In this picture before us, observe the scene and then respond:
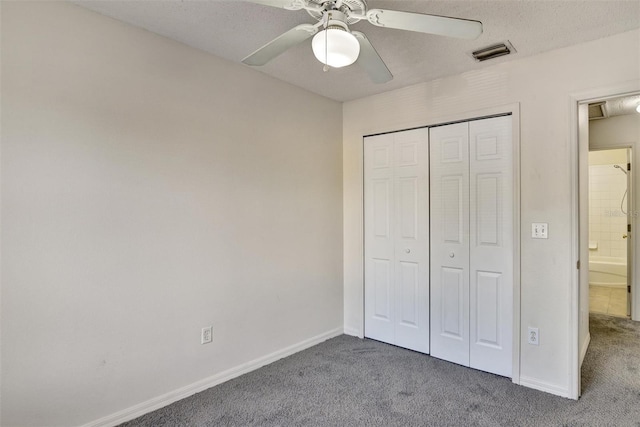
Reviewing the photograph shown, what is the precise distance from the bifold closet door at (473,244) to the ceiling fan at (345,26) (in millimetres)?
1393

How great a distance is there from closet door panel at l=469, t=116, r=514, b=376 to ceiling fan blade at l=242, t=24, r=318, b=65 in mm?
1734

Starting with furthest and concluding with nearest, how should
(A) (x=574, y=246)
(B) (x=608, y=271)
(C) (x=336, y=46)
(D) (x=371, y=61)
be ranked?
(B) (x=608, y=271)
(A) (x=574, y=246)
(D) (x=371, y=61)
(C) (x=336, y=46)

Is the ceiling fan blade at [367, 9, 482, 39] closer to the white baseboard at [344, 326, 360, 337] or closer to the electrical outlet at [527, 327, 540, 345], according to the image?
the electrical outlet at [527, 327, 540, 345]

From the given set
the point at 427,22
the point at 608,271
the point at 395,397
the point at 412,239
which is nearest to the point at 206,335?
the point at 395,397

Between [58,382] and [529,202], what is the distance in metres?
3.05

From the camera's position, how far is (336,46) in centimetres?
139

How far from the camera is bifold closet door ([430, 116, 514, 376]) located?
2650 millimetres

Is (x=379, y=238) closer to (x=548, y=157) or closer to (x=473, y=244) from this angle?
(x=473, y=244)

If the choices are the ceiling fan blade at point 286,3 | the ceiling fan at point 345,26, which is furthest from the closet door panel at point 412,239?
the ceiling fan blade at point 286,3

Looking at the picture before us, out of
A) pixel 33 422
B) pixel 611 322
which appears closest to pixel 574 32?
pixel 611 322

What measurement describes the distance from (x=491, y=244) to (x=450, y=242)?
32 cm

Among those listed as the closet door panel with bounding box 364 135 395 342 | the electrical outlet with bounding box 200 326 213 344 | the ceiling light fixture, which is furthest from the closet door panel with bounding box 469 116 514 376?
the electrical outlet with bounding box 200 326 213 344

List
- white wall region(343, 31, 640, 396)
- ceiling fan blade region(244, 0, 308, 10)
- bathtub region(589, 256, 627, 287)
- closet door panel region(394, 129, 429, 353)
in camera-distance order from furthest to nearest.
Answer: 1. bathtub region(589, 256, 627, 287)
2. closet door panel region(394, 129, 429, 353)
3. white wall region(343, 31, 640, 396)
4. ceiling fan blade region(244, 0, 308, 10)

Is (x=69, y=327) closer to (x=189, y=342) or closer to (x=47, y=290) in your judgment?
(x=47, y=290)
